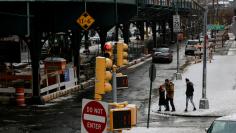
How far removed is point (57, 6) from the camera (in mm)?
29516

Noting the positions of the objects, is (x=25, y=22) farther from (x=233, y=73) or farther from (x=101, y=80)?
(x=233, y=73)

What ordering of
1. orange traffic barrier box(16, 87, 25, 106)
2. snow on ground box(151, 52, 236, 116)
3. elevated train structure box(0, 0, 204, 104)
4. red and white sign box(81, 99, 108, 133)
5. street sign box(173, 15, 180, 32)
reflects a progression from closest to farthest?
red and white sign box(81, 99, 108, 133) < snow on ground box(151, 52, 236, 116) < elevated train structure box(0, 0, 204, 104) < orange traffic barrier box(16, 87, 25, 106) < street sign box(173, 15, 180, 32)

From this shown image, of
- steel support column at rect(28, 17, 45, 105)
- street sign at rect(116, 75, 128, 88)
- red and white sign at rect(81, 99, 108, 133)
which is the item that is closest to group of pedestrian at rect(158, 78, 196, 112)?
steel support column at rect(28, 17, 45, 105)

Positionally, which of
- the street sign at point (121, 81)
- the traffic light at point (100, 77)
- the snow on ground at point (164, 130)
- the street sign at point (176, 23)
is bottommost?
the snow on ground at point (164, 130)

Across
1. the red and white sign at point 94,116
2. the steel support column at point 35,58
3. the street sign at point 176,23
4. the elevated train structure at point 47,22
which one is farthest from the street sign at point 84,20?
the red and white sign at point 94,116

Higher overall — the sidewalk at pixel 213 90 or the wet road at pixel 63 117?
the sidewalk at pixel 213 90

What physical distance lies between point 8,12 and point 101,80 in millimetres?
17695

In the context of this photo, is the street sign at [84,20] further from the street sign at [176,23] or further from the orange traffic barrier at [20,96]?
the street sign at [176,23]

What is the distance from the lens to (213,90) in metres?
31.4

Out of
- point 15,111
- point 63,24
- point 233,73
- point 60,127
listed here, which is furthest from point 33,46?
point 233,73

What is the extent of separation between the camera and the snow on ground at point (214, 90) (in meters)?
24.8

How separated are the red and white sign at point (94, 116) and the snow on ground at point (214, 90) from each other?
15.6 meters

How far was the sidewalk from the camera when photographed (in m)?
24.7

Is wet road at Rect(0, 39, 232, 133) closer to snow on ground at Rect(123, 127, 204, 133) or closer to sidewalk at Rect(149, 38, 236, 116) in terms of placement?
snow on ground at Rect(123, 127, 204, 133)
